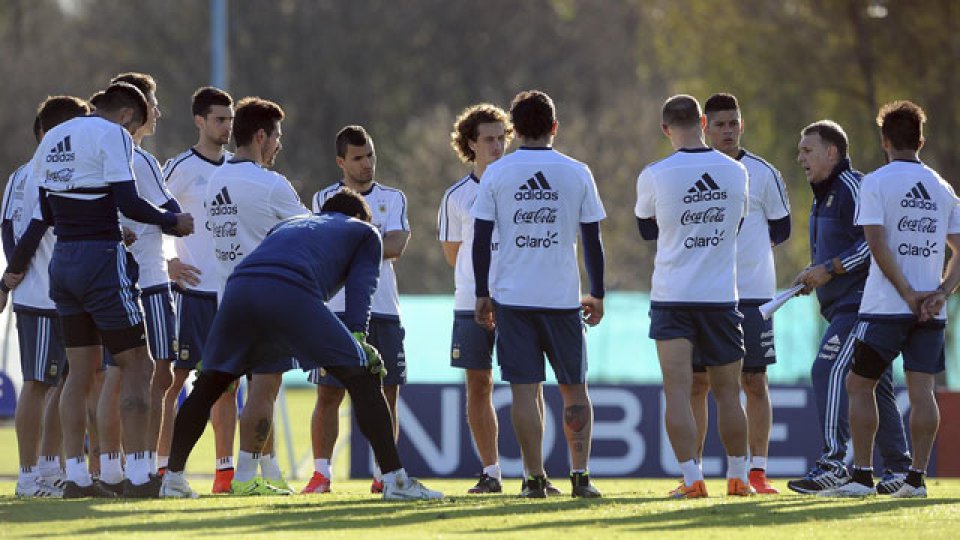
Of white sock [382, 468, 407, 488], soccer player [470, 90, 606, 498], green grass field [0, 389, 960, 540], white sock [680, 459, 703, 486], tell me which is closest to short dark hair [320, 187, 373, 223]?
soccer player [470, 90, 606, 498]

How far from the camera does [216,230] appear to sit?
1189 centimetres

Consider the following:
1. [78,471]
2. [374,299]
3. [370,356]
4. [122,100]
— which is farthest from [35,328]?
[370,356]

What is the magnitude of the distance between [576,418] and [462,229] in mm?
2068

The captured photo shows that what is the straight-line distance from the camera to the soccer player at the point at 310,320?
10109 mm

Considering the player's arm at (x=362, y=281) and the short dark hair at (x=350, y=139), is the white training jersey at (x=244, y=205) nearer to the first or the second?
the short dark hair at (x=350, y=139)

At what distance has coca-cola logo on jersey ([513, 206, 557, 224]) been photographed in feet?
35.9

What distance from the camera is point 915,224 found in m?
11.2

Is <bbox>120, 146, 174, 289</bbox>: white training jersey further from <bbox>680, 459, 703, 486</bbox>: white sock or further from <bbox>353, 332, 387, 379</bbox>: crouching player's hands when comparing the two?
<bbox>680, 459, 703, 486</bbox>: white sock

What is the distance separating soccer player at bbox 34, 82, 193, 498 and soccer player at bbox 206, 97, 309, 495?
2.62 feet

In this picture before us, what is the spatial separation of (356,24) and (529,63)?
5075 mm

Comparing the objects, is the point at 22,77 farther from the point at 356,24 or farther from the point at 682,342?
the point at 682,342

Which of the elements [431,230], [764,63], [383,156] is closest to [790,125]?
[764,63]

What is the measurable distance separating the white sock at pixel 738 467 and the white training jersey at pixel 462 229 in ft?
6.74

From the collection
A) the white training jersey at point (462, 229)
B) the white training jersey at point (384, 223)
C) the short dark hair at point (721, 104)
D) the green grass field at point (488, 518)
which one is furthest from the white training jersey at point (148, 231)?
the short dark hair at point (721, 104)
